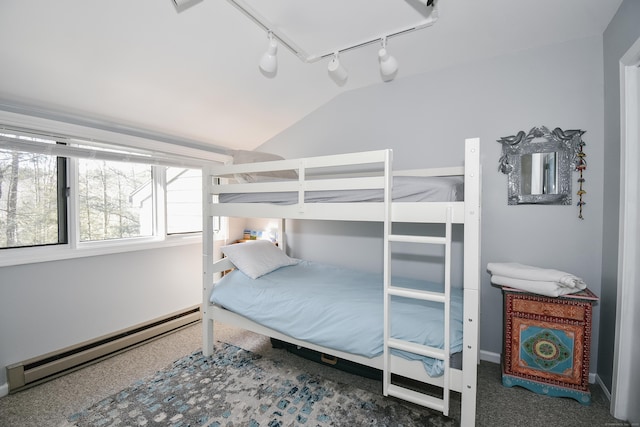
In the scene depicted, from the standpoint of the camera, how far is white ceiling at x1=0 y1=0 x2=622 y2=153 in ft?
5.60

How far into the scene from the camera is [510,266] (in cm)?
214

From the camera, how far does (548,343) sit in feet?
6.53

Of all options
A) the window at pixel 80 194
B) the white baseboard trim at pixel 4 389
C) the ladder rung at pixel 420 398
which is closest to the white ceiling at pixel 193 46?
the window at pixel 80 194

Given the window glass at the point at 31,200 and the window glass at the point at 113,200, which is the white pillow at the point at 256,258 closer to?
the window glass at the point at 113,200

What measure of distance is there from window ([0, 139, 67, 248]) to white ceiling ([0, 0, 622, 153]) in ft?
1.38

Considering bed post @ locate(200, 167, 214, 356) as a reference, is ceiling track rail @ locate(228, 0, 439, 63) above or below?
above

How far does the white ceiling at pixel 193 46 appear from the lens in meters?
1.71

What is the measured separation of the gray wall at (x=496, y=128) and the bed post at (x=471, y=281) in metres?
1.19

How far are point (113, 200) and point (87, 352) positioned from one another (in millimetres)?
1305

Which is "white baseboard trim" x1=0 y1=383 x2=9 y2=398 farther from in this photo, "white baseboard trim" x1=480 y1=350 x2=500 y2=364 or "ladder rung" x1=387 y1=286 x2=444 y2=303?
"white baseboard trim" x1=480 y1=350 x2=500 y2=364

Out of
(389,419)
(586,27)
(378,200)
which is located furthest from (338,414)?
(586,27)

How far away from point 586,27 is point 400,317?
7.89 ft

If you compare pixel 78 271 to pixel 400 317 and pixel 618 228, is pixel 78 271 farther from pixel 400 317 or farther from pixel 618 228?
pixel 618 228

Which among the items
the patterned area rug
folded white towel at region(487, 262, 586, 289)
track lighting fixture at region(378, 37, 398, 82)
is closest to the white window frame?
the patterned area rug
